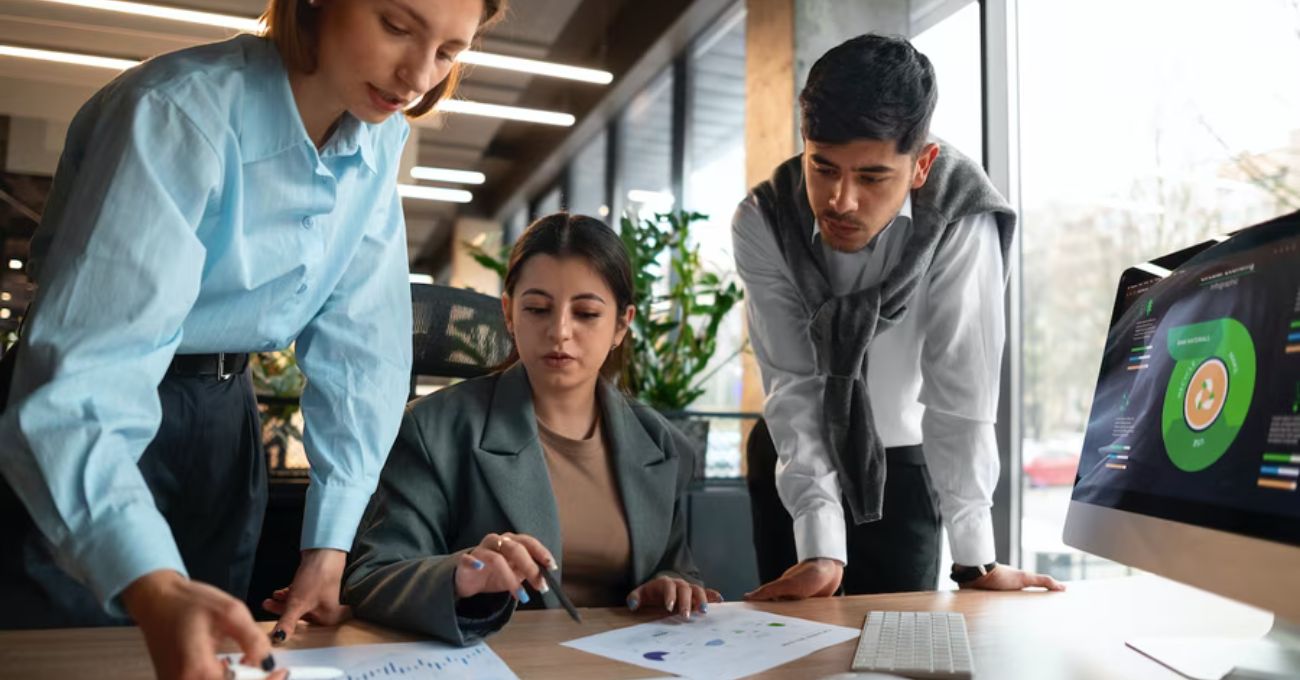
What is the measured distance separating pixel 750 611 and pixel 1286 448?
583 millimetres

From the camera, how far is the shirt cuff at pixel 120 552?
24.6 inches

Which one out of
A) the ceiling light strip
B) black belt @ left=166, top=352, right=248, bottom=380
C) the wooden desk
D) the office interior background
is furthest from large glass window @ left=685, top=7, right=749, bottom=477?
black belt @ left=166, top=352, right=248, bottom=380

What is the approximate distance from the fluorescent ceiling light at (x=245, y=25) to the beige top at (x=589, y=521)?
10.4 ft

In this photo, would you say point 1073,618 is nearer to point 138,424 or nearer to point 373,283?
point 373,283

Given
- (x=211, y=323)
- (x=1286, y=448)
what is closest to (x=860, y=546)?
(x=1286, y=448)

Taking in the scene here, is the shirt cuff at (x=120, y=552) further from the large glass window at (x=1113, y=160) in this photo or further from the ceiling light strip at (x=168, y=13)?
the ceiling light strip at (x=168, y=13)

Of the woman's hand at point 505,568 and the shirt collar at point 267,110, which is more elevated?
the shirt collar at point 267,110

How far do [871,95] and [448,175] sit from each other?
5353mm

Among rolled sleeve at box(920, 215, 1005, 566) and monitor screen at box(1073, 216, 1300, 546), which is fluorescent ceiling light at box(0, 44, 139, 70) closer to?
rolled sleeve at box(920, 215, 1005, 566)

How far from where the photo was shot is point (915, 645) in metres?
0.98

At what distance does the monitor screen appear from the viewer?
33.9 inches

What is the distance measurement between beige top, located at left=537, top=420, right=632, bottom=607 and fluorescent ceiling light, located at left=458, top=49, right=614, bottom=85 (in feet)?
14.3

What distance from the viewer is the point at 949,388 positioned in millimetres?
1508

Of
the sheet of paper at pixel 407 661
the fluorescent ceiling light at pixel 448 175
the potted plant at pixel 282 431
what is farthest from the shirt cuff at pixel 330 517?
the fluorescent ceiling light at pixel 448 175
